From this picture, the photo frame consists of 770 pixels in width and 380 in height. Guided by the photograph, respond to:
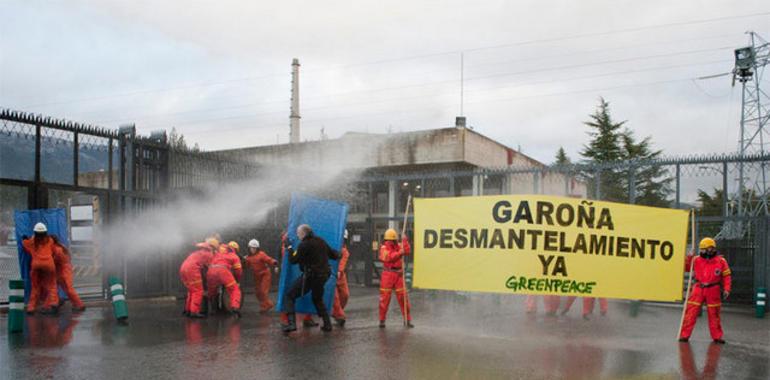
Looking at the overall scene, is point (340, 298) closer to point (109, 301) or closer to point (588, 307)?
point (588, 307)

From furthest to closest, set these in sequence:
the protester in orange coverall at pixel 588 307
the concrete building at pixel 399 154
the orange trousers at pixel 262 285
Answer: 1. the concrete building at pixel 399 154
2. the orange trousers at pixel 262 285
3. the protester in orange coverall at pixel 588 307

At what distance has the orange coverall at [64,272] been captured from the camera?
1241 centimetres

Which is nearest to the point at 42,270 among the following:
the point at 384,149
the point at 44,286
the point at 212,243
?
the point at 44,286

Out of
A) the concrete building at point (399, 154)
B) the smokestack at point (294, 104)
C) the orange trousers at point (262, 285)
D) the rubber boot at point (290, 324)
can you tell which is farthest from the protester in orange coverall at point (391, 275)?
the smokestack at point (294, 104)

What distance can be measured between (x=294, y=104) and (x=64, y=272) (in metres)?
32.4

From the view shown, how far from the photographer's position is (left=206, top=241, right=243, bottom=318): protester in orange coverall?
39.9 feet

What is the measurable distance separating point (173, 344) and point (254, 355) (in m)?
1.48

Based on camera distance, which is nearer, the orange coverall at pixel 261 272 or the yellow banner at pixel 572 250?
the yellow banner at pixel 572 250

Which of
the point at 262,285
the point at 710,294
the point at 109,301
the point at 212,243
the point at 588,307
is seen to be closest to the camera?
the point at 710,294

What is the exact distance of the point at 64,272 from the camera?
12516mm

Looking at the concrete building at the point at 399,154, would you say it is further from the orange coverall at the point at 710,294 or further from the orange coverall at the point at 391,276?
the orange coverall at the point at 710,294

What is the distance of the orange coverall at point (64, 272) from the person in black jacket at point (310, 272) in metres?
4.76

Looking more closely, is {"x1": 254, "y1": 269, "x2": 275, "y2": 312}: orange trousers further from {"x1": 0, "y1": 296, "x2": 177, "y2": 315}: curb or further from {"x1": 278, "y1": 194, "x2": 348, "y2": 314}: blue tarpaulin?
{"x1": 278, "y1": 194, "x2": 348, "y2": 314}: blue tarpaulin

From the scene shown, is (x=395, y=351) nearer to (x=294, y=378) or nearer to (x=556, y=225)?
(x=294, y=378)
